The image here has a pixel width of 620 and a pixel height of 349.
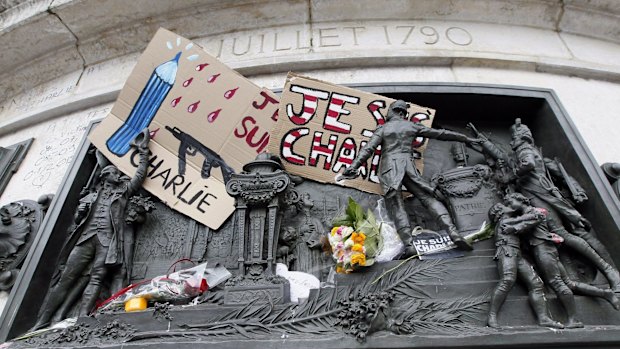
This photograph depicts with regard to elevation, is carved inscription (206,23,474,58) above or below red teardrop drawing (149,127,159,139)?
above

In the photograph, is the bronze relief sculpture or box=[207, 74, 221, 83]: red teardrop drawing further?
box=[207, 74, 221, 83]: red teardrop drawing

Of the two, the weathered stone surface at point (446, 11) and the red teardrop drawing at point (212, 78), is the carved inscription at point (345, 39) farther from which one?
the red teardrop drawing at point (212, 78)

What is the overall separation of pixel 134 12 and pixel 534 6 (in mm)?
7041

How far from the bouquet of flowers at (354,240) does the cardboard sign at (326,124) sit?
0.99 meters

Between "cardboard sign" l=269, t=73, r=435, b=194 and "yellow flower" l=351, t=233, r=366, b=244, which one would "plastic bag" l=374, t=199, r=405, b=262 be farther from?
"cardboard sign" l=269, t=73, r=435, b=194

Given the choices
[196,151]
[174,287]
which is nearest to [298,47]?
[196,151]

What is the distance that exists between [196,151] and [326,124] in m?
1.80

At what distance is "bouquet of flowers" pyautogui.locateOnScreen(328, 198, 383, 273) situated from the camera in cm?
390

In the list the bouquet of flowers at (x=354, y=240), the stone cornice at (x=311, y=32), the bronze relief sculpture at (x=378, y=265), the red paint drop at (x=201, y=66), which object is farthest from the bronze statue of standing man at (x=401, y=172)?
the red paint drop at (x=201, y=66)

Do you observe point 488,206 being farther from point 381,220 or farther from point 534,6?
point 534,6

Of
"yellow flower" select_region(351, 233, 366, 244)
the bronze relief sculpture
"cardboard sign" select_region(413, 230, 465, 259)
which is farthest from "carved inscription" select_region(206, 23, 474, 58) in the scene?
"yellow flower" select_region(351, 233, 366, 244)

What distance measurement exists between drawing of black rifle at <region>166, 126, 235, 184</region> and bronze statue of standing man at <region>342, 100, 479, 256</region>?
5.62 ft

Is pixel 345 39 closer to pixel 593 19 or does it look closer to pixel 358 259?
pixel 358 259

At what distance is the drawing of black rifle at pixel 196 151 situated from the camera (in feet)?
17.1
